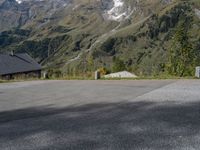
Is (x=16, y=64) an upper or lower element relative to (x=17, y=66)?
upper

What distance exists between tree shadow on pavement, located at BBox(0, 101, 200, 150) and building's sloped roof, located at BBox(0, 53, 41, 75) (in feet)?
232

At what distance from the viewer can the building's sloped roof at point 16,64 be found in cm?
7825

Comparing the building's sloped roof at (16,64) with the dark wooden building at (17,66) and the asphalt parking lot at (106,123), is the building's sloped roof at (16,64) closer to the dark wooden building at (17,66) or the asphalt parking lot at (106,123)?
the dark wooden building at (17,66)

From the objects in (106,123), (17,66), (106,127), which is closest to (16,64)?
(17,66)

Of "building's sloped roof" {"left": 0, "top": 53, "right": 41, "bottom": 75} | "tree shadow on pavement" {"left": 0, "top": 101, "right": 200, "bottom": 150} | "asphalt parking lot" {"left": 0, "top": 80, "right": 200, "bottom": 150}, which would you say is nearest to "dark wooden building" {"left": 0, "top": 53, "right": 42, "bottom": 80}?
"building's sloped roof" {"left": 0, "top": 53, "right": 41, "bottom": 75}

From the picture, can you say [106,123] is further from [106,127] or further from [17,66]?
[17,66]

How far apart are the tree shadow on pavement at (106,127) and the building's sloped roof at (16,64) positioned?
70.6m

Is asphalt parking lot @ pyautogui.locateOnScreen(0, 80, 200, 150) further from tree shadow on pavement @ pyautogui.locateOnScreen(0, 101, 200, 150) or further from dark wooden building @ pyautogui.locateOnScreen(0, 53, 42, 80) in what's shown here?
dark wooden building @ pyautogui.locateOnScreen(0, 53, 42, 80)

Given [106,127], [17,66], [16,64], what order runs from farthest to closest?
[16,64] < [17,66] < [106,127]

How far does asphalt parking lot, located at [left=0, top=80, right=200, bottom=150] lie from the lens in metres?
6.12

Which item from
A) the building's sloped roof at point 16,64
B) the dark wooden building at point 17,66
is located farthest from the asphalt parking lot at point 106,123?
the building's sloped roof at point 16,64

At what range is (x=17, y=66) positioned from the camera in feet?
271

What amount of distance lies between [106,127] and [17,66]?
258ft

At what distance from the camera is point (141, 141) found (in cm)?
614
